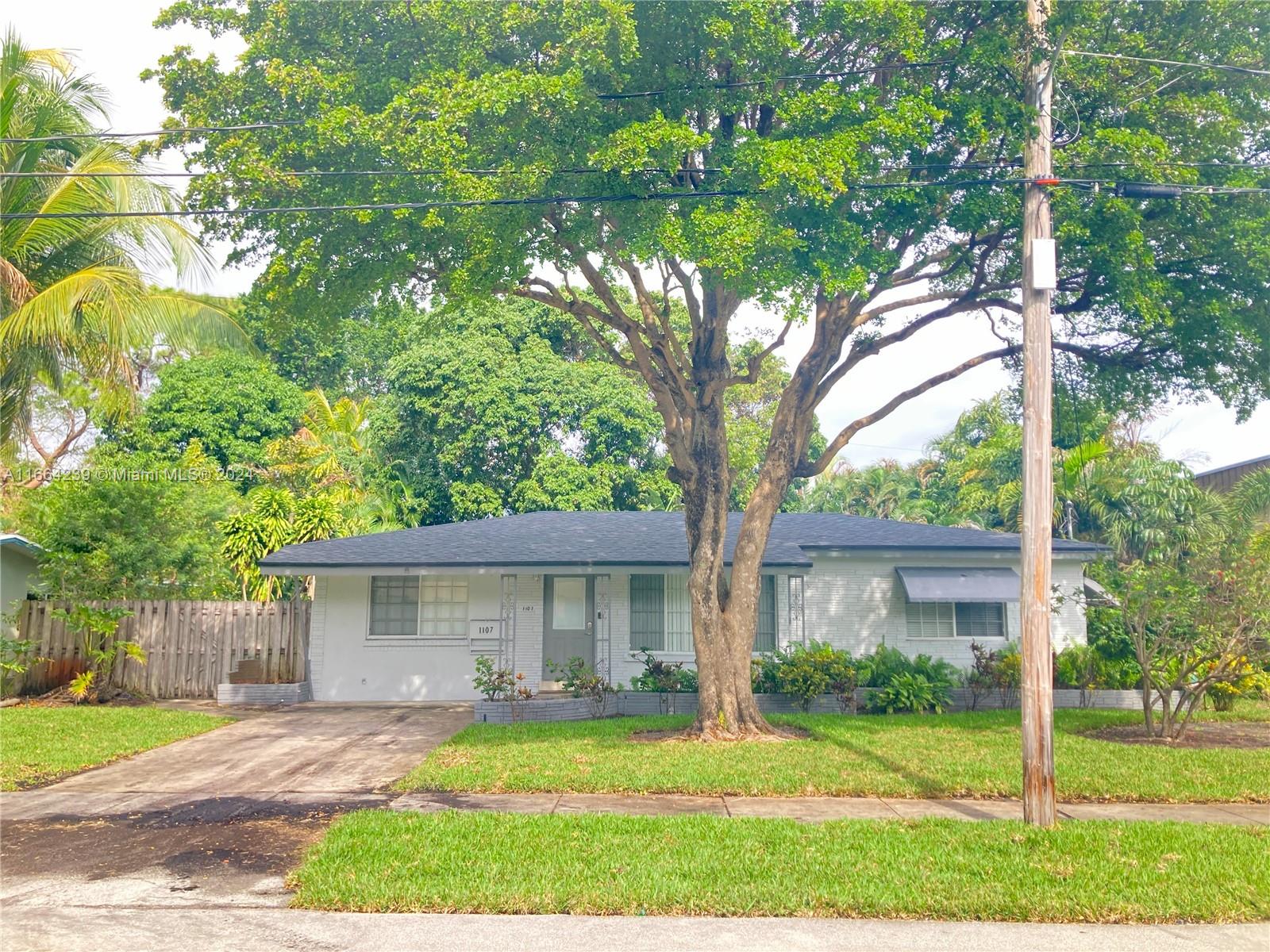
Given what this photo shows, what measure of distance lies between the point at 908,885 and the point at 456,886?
319 centimetres

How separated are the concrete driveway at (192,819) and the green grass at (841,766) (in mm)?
1057

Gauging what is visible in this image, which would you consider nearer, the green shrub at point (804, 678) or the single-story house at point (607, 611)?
the green shrub at point (804, 678)

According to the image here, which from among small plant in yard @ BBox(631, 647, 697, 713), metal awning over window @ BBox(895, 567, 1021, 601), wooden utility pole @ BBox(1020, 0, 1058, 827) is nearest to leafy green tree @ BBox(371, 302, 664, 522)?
small plant in yard @ BBox(631, 647, 697, 713)

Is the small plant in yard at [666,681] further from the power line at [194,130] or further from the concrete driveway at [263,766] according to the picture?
the power line at [194,130]

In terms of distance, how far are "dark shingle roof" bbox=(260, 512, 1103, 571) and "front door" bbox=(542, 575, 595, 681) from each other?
0.82 meters

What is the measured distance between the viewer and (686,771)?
1072 centimetres

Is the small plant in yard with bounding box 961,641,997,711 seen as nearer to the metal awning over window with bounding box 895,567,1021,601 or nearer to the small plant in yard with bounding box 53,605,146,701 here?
the metal awning over window with bounding box 895,567,1021,601

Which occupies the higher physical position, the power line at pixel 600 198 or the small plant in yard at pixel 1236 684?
the power line at pixel 600 198

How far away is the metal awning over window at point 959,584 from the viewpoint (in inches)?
678

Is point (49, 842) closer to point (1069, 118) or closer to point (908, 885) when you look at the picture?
point (908, 885)

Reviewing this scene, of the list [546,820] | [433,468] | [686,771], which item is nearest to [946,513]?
[433,468]

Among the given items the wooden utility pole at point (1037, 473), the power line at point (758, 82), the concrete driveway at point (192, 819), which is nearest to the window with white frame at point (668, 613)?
the concrete driveway at point (192, 819)

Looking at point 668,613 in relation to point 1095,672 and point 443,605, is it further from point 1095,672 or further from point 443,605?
point 1095,672

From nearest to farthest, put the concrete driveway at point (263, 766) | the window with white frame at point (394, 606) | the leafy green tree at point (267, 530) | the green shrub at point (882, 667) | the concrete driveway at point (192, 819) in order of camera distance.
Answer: the concrete driveway at point (192, 819)
the concrete driveway at point (263, 766)
the green shrub at point (882, 667)
the window with white frame at point (394, 606)
the leafy green tree at point (267, 530)
